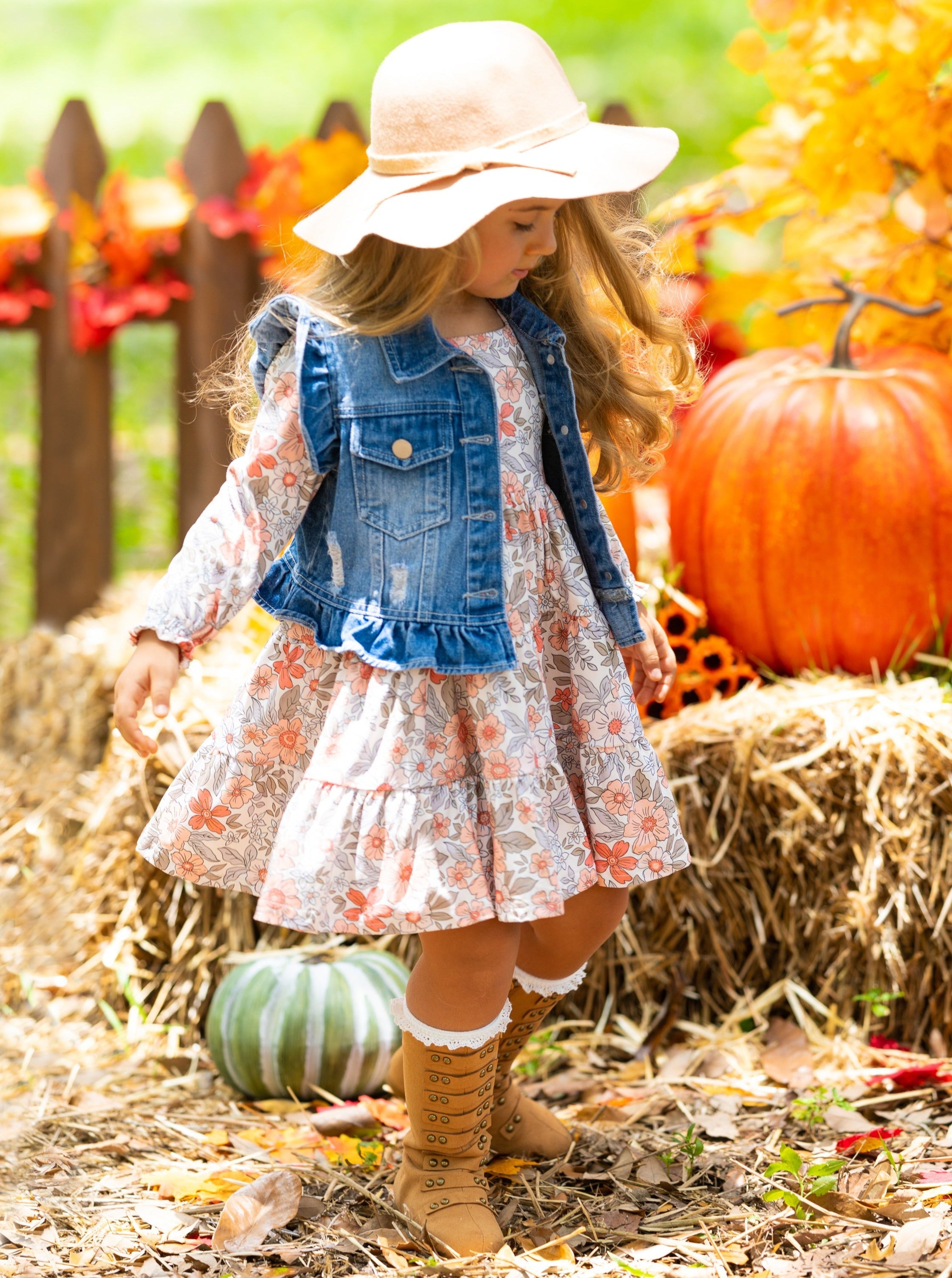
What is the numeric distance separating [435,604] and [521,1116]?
790 millimetres

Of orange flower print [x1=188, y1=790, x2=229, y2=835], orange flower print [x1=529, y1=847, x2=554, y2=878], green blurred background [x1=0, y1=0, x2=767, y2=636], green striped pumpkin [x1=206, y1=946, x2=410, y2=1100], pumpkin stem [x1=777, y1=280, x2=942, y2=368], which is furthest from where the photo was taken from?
green blurred background [x1=0, y1=0, x2=767, y2=636]

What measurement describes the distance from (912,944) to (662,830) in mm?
766

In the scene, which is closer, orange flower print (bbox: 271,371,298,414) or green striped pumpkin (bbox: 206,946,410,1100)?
orange flower print (bbox: 271,371,298,414)

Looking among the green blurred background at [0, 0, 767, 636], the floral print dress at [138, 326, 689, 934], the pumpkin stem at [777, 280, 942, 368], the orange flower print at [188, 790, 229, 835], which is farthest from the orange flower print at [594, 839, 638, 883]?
the green blurred background at [0, 0, 767, 636]

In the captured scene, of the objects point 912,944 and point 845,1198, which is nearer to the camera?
point 845,1198

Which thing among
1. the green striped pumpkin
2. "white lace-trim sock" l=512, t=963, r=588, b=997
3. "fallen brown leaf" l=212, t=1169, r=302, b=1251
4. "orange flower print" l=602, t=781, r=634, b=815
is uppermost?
"orange flower print" l=602, t=781, r=634, b=815

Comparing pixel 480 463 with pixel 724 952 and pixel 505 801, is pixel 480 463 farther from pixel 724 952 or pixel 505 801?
pixel 724 952

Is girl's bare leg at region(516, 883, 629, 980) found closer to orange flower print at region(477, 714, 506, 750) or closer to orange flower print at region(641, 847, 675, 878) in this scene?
orange flower print at region(641, 847, 675, 878)

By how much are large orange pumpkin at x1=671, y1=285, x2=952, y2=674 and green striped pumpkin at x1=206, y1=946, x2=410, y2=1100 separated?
96 cm

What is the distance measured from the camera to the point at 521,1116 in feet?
6.27

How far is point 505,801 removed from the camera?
1563 millimetres

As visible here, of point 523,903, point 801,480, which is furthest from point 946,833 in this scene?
point 523,903

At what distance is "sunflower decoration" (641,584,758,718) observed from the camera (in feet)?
8.32

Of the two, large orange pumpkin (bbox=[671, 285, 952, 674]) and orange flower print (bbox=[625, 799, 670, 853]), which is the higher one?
large orange pumpkin (bbox=[671, 285, 952, 674])
